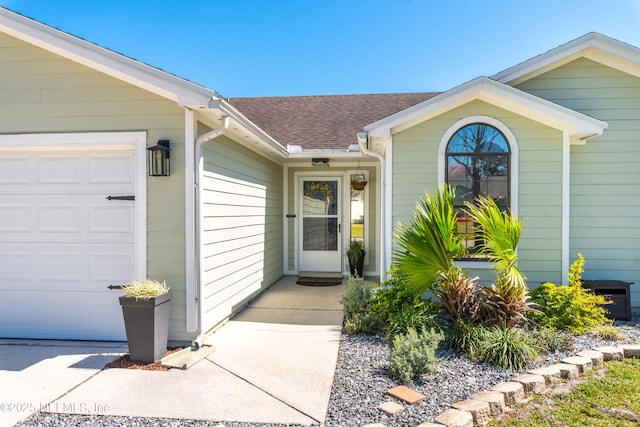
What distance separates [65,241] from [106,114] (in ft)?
5.00

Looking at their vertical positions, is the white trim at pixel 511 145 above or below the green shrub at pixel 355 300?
above

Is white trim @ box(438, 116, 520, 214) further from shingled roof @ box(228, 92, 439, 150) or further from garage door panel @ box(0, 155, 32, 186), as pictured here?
garage door panel @ box(0, 155, 32, 186)

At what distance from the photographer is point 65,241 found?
4.43 meters

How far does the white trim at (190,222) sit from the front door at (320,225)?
4445 millimetres

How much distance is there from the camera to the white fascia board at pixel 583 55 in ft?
17.8

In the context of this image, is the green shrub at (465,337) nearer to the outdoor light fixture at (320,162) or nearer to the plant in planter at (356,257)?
the plant in planter at (356,257)

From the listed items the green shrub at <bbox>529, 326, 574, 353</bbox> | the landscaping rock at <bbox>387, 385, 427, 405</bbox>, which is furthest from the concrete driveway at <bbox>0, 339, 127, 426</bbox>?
the green shrub at <bbox>529, 326, 574, 353</bbox>

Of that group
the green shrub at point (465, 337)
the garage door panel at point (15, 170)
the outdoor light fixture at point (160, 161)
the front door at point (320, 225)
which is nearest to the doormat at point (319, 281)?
the front door at point (320, 225)

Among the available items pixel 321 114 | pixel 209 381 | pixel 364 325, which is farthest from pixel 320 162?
pixel 209 381

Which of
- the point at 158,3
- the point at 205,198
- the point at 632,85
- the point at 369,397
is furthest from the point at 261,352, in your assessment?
the point at 158,3

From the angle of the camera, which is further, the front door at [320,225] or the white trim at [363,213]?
the front door at [320,225]

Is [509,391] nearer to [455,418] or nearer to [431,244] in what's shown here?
[455,418]

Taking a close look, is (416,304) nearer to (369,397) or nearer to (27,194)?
(369,397)

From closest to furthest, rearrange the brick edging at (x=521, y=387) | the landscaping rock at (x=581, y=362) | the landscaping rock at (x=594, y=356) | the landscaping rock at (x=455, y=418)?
the landscaping rock at (x=455, y=418)
the brick edging at (x=521, y=387)
the landscaping rock at (x=581, y=362)
the landscaping rock at (x=594, y=356)
